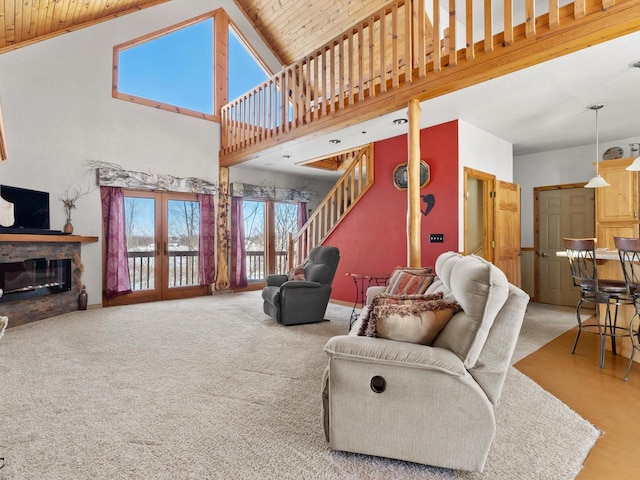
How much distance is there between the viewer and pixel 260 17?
7.51 metres

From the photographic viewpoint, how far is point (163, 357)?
10.2ft

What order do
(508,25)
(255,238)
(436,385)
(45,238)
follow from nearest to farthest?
(436,385) → (508,25) → (45,238) → (255,238)

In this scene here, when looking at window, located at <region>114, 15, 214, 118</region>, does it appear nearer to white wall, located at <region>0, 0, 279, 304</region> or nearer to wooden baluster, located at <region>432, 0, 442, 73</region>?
white wall, located at <region>0, 0, 279, 304</region>

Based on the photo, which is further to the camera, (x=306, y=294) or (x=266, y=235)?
(x=266, y=235)

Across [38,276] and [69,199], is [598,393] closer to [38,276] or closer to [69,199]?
[38,276]

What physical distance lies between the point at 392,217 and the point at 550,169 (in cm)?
315

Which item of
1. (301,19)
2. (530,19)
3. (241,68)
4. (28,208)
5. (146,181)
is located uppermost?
(301,19)

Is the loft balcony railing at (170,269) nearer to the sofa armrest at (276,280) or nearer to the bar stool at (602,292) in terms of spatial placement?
the sofa armrest at (276,280)

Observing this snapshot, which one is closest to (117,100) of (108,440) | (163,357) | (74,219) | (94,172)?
(94,172)

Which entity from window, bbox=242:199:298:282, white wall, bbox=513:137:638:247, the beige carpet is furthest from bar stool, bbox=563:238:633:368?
window, bbox=242:199:298:282

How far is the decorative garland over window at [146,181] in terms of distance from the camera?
18.4 ft

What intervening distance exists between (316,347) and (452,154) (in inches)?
114

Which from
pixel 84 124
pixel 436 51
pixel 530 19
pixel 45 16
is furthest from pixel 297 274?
pixel 45 16

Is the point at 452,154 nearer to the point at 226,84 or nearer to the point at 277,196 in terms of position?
the point at 277,196
